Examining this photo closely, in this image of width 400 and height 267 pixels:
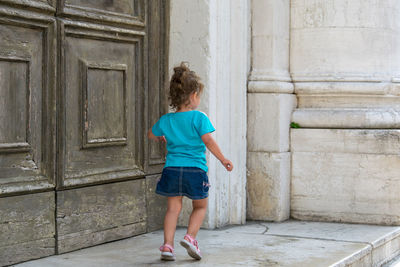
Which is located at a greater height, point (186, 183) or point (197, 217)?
point (186, 183)

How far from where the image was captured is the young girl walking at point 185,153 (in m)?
4.03

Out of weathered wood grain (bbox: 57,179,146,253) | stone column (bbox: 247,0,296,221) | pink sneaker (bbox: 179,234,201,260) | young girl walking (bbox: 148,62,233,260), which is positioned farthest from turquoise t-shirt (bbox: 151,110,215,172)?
stone column (bbox: 247,0,296,221)

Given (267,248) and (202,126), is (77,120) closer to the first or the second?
(202,126)

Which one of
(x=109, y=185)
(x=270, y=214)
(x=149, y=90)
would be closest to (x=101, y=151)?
(x=109, y=185)

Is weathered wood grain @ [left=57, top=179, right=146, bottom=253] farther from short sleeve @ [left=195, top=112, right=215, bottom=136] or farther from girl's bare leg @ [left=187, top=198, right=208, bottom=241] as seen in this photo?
short sleeve @ [left=195, top=112, right=215, bottom=136]

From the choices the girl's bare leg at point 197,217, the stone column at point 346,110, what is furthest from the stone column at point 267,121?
the girl's bare leg at point 197,217

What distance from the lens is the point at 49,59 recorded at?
163 inches

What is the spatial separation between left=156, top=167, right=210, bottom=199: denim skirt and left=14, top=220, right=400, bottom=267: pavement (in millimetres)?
382

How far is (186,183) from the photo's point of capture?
4.06m

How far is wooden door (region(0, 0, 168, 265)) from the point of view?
3936 mm

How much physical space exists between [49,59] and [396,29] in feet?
10.2

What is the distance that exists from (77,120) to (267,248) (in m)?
1.43

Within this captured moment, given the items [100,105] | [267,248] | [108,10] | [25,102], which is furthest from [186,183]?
[108,10]

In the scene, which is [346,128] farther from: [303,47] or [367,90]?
[303,47]
